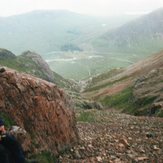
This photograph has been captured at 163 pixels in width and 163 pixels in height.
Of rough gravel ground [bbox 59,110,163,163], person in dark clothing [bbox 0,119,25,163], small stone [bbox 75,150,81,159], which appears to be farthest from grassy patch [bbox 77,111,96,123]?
person in dark clothing [bbox 0,119,25,163]

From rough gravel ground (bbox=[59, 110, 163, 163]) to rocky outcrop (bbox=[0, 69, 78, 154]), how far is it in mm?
975

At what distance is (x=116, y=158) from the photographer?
82.5 feet

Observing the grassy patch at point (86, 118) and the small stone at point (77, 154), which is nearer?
the small stone at point (77, 154)

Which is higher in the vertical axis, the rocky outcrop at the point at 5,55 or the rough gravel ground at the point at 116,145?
the rough gravel ground at the point at 116,145

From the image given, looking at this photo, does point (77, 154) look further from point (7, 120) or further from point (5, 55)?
point (5, 55)

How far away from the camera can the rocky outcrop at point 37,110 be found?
2291cm

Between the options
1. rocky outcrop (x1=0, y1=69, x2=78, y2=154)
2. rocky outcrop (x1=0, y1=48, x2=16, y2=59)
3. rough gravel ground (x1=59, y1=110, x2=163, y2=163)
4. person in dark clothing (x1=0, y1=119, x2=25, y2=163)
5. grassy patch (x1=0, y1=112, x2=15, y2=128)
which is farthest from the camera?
rocky outcrop (x1=0, y1=48, x2=16, y2=59)

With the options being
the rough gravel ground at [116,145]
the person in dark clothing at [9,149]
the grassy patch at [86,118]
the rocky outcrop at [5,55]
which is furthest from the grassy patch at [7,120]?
the rocky outcrop at [5,55]

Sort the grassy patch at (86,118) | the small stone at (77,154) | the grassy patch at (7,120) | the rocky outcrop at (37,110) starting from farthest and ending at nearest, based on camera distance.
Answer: the grassy patch at (86,118) → the small stone at (77,154) → the rocky outcrop at (37,110) → the grassy patch at (7,120)

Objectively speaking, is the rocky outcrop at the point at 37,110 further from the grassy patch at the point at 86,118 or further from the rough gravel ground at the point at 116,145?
the grassy patch at the point at 86,118

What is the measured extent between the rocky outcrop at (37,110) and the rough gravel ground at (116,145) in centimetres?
98

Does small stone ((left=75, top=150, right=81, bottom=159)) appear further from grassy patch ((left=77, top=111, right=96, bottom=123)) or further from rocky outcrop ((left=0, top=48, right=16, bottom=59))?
rocky outcrop ((left=0, top=48, right=16, bottom=59))

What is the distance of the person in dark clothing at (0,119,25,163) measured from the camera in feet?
52.8

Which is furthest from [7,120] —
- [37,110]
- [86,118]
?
[86,118]
